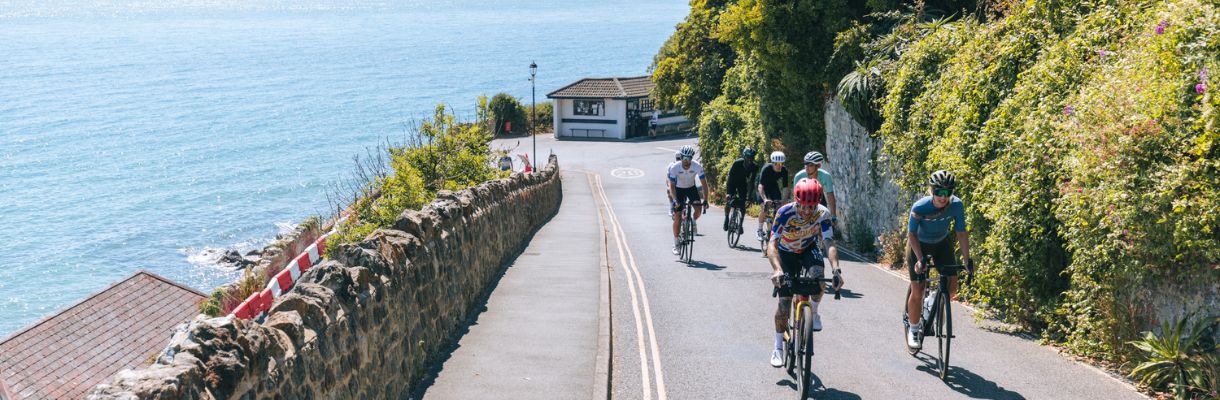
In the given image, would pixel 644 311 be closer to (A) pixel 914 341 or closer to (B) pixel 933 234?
(A) pixel 914 341

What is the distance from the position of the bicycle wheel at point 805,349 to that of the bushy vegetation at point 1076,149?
325 centimetres

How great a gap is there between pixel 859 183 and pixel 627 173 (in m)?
34.9

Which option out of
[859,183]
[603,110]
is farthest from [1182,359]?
[603,110]

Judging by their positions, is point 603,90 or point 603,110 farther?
point 603,110

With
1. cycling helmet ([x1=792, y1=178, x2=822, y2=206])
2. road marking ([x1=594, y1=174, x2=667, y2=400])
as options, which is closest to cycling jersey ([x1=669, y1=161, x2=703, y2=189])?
road marking ([x1=594, y1=174, x2=667, y2=400])

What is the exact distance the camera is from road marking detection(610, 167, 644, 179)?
5528cm

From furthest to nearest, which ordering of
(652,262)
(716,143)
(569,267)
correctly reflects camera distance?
(716,143) → (652,262) → (569,267)

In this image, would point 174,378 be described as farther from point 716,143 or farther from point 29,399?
point 716,143

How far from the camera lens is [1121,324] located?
31.1 feet

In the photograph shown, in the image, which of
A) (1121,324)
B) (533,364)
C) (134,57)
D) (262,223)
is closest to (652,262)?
(533,364)

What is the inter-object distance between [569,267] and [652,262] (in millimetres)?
2007

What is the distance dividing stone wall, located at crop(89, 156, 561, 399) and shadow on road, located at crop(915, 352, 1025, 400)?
4.91 metres

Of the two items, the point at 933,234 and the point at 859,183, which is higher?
the point at 933,234

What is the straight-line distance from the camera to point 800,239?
8.98 m
